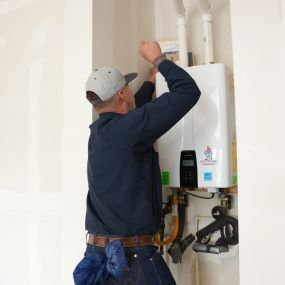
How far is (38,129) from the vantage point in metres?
2.06

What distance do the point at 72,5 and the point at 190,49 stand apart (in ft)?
2.39

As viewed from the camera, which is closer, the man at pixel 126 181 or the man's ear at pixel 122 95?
the man at pixel 126 181

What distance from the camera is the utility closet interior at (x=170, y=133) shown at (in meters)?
1.31

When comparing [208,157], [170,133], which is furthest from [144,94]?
[208,157]

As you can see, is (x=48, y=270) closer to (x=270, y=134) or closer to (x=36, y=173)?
(x=36, y=173)

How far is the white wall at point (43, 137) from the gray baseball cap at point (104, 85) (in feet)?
0.75

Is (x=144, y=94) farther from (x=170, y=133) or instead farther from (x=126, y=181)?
(x=126, y=181)

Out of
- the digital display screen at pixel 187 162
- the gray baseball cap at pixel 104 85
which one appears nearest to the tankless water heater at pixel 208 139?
the digital display screen at pixel 187 162

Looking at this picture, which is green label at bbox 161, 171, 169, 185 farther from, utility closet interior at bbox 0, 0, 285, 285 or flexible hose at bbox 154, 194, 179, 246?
flexible hose at bbox 154, 194, 179, 246

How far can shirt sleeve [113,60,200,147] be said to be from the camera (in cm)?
140

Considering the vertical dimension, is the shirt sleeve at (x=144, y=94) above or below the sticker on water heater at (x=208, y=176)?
above

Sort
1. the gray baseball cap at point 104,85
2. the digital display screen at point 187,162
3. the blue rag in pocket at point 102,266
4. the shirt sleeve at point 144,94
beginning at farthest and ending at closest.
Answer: the shirt sleeve at point 144,94
the digital display screen at point 187,162
the gray baseball cap at point 104,85
the blue rag in pocket at point 102,266

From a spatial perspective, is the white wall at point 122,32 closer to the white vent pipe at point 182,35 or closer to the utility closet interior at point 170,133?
the utility closet interior at point 170,133

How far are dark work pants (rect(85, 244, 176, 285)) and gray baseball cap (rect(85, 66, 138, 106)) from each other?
→ 0.69 meters
